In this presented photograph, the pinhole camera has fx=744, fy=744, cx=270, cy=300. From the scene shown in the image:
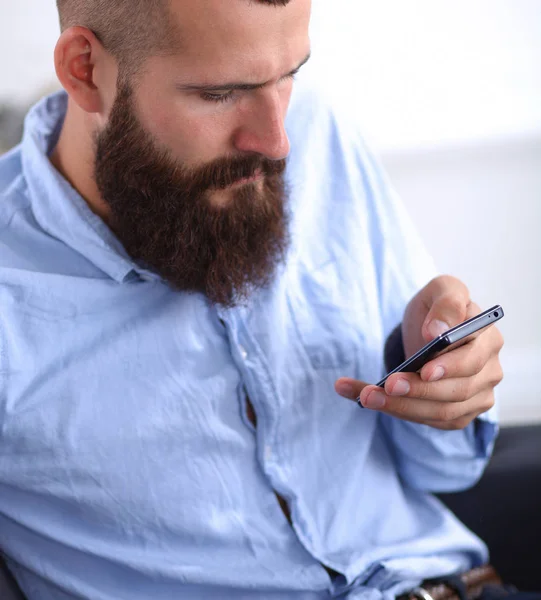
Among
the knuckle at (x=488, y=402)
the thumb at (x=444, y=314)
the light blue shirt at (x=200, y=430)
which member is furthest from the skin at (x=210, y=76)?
the knuckle at (x=488, y=402)

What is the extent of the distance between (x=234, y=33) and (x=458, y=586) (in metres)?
0.77

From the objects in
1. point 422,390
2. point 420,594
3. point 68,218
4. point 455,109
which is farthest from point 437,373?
point 455,109

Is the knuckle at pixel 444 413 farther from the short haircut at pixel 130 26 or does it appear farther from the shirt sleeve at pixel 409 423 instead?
the short haircut at pixel 130 26

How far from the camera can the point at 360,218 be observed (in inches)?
44.6

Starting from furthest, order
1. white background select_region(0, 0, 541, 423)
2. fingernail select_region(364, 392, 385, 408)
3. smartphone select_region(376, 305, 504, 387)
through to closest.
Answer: white background select_region(0, 0, 541, 423)
fingernail select_region(364, 392, 385, 408)
smartphone select_region(376, 305, 504, 387)

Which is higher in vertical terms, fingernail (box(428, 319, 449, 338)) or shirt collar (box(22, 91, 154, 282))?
shirt collar (box(22, 91, 154, 282))

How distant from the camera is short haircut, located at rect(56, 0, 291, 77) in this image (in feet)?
2.68

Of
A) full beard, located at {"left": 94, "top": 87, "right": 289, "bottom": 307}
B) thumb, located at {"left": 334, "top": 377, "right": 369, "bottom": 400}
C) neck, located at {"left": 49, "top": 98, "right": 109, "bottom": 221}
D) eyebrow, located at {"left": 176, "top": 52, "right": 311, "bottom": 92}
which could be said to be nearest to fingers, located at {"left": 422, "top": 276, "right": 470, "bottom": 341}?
thumb, located at {"left": 334, "top": 377, "right": 369, "bottom": 400}

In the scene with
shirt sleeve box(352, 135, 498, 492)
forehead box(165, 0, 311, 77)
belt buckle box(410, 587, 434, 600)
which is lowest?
belt buckle box(410, 587, 434, 600)

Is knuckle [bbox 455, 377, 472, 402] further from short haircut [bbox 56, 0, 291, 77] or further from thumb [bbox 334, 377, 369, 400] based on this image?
short haircut [bbox 56, 0, 291, 77]

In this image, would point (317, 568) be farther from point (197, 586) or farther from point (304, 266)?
point (304, 266)

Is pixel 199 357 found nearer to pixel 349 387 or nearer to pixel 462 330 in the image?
pixel 349 387

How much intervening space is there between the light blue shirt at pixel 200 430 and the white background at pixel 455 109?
659 millimetres

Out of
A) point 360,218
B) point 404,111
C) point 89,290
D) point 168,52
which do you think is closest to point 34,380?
point 89,290
